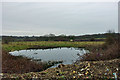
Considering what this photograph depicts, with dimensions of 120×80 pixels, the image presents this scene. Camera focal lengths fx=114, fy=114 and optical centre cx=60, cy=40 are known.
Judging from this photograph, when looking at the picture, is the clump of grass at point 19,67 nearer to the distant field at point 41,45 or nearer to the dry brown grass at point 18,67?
the dry brown grass at point 18,67

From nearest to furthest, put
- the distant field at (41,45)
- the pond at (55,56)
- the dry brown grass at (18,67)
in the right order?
the dry brown grass at (18,67) → the pond at (55,56) → the distant field at (41,45)

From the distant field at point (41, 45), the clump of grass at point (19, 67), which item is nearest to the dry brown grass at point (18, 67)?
the clump of grass at point (19, 67)

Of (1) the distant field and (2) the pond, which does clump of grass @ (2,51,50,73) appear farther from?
(1) the distant field

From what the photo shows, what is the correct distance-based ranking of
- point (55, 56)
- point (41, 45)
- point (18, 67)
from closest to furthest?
point (18, 67) < point (55, 56) < point (41, 45)

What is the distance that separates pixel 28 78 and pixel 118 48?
7627mm

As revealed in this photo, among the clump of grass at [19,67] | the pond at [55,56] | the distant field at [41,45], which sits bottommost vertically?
the pond at [55,56]

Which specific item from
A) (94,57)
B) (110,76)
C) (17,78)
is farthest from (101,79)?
(94,57)

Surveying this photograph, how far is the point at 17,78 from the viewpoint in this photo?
15.7 ft

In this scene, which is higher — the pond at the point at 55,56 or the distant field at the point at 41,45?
the distant field at the point at 41,45

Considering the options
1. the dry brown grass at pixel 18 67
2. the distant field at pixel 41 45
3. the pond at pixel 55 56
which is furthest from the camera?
the distant field at pixel 41 45

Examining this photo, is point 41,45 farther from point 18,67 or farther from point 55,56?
point 18,67

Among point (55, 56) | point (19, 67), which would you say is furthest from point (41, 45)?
point (19, 67)

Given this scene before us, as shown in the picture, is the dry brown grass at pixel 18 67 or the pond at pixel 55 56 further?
the pond at pixel 55 56

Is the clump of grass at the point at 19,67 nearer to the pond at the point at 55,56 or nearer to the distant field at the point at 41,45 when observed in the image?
the pond at the point at 55,56
